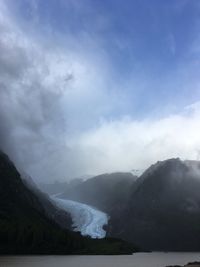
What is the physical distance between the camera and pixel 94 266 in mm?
175500

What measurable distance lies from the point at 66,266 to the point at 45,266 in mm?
7789

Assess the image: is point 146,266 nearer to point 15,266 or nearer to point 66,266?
point 66,266

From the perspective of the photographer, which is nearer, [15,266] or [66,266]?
[15,266]

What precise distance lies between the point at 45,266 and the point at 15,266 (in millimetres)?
13248

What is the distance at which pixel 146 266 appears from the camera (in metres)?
184

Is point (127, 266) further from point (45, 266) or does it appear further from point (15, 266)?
point (15, 266)

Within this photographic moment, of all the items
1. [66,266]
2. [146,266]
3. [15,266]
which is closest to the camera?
[15,266]

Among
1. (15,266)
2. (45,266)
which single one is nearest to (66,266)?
(45,266)

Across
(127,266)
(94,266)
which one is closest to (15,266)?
(94,266)

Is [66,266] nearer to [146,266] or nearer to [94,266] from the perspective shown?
[94,266]

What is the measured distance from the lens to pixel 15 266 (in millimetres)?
158625

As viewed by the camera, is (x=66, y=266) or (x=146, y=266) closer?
(x=66, y=266)

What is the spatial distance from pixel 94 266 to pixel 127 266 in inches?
531

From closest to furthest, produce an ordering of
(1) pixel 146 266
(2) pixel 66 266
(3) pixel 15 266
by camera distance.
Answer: (3) pixel 15 266
(2) pixel 66 266
(1) pixel 146 266
